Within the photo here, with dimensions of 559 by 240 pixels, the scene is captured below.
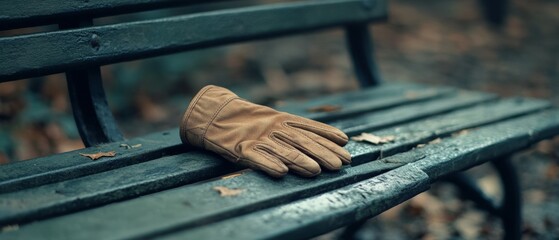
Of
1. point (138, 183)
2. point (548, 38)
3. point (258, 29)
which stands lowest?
point (548, 38)

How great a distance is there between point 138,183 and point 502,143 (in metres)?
1.10

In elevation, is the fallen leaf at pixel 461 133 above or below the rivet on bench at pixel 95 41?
below

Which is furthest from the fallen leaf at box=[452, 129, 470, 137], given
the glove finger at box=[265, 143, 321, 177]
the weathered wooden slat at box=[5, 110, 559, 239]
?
the glove finger at box=[265, 143, 321, 177]

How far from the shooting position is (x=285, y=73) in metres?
4.55

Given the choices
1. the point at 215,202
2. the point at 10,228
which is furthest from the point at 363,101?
the point at 10,228

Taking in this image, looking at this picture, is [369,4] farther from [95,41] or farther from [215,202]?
[215,202]

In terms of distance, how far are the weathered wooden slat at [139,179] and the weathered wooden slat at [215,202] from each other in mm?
44

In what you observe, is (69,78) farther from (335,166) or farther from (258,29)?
(335,166)

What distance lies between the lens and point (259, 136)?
1.68 meters

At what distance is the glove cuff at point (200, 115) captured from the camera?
67.3 inches

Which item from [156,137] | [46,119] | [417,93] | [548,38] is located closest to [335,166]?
[156,137]

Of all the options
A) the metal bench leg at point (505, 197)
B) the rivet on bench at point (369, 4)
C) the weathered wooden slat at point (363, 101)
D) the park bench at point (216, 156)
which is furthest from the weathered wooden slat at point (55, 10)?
the metal bench leg at point (505, 197)

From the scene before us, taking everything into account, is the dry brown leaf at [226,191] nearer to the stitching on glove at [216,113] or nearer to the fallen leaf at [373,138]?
the stitching on glove at [216,113]

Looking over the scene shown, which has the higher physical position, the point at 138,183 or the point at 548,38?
the point at 138,183
